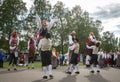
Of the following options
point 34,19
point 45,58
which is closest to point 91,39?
point 45,58

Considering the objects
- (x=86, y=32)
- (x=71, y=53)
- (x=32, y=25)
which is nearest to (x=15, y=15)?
(x=32, y=25)

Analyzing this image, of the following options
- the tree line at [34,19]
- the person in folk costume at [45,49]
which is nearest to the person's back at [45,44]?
the person in folk costume at [45,49]

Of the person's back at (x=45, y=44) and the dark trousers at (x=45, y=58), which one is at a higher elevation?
the person's back at (x=45, y=44)

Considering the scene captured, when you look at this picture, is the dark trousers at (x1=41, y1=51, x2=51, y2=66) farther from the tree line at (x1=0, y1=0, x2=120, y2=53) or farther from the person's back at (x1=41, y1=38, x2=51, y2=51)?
the tree line at (x1=0, y1=0, x2=120, y2=53)

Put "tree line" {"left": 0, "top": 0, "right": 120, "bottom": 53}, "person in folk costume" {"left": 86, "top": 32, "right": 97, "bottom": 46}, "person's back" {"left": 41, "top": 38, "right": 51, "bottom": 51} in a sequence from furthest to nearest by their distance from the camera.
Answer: "tree line" {"left": 0, "top": 0, "right": 120, "bottom": 53}, "person in folk costume" {"left": 86, "top": 32, "right": 97, "bottom": 46}, "person's back" {"left": 41, "top": 38, "right": 51, "bottom": 51}

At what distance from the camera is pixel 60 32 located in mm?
68625

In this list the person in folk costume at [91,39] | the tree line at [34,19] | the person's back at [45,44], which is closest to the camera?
the person's back at [45,44]

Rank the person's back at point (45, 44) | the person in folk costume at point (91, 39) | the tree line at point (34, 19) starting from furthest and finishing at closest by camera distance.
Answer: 1. the tree line at point (34, 19)
2. the person in folk costume at point (91, 39)
3. the person's back at point (45, 44)

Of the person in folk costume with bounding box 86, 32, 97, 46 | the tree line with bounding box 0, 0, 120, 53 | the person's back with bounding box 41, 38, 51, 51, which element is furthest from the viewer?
the tree line with bounding box 0, 0, 120, 53

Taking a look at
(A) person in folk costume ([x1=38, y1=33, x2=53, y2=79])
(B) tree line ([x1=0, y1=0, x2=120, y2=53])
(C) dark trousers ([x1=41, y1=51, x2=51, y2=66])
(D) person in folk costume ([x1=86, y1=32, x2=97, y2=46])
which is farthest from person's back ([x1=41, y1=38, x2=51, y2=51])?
(B) tree line ([x1=0, y1=0, x2=120, y2=53])

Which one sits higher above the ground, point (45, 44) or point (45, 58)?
point (45, 44)

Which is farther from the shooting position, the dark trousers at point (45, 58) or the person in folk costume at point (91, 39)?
the person in folk costume at point (91, 39)

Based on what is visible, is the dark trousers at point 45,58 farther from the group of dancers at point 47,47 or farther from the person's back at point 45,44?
the person's back at point 45,44

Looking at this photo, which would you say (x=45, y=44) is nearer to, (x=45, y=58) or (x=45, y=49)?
(x=45, y=49)
